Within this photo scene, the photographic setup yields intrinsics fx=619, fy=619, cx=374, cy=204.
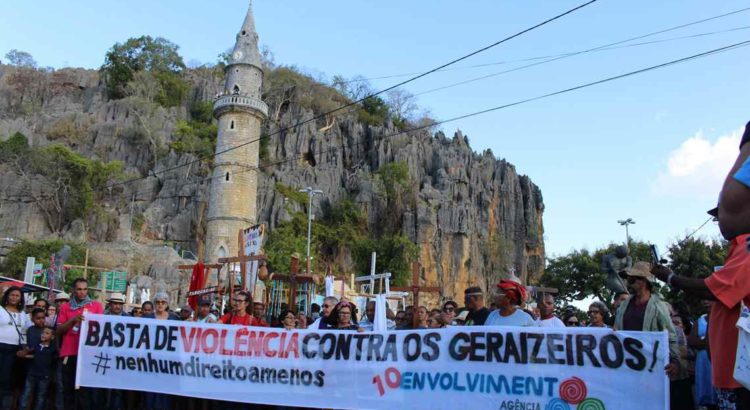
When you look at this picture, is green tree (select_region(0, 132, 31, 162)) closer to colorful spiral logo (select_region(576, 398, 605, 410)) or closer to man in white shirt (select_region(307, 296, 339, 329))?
man in white shirt (select_region(307, 296, 339, 329))

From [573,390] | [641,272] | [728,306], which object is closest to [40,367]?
[573,390]

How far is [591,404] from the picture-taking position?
5.78 meters

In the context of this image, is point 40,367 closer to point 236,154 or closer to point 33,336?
point 33,336

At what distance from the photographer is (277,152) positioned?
55.8m

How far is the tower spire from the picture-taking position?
44188 millimetres

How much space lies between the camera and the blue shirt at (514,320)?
661cm

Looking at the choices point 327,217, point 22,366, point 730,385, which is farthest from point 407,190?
point 730,385

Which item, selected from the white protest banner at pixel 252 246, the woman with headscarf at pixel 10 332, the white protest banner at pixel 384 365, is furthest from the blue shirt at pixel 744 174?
the white protest banner at pixel 252 246

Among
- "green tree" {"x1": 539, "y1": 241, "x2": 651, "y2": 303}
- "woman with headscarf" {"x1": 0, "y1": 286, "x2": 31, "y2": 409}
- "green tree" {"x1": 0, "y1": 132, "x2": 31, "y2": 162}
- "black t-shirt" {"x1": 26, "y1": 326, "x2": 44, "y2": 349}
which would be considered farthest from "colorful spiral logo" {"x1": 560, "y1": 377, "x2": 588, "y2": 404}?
"green tree" {"x1": 0, "y1": 132, "x2": 31, "y2": 162}

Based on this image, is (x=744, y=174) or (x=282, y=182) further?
(x=282, y=182)

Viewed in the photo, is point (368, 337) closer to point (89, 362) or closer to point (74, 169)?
point (89, 362)

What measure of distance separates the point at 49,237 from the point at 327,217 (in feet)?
68.0

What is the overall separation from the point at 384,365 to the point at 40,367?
4757 mm

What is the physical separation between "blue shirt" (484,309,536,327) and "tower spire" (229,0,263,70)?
40306mm
